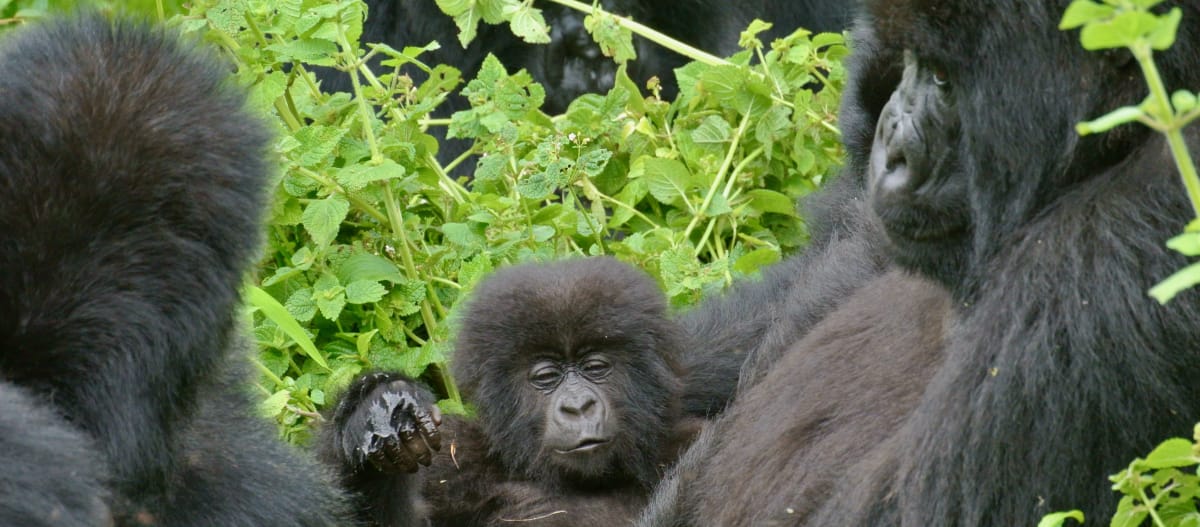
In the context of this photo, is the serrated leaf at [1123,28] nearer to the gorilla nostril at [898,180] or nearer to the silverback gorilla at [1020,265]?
the silverback gorilla at [1020,265]

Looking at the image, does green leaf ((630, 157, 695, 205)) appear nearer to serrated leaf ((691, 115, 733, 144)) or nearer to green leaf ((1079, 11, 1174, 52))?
serrated leaf ((691, 115, 733, 144))

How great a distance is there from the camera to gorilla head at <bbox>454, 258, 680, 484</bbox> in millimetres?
3848

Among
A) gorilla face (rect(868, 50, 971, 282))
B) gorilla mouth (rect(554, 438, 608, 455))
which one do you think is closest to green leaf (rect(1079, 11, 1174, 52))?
gorilla face (rect(868, 50, 971, 282))

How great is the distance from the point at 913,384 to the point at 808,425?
0.25 metres

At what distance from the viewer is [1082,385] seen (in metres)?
2.14

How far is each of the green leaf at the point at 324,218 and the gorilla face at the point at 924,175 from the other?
1632mm

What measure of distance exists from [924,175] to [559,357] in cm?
166

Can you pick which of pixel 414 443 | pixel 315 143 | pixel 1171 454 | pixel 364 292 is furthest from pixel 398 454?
pixel 1171 454

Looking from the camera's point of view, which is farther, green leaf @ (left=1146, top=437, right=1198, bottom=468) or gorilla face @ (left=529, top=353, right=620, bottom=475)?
gorilla face @ (left=529, top=353, right=620, bottom=475)

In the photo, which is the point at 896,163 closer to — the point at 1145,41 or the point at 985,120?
the point at 985,120

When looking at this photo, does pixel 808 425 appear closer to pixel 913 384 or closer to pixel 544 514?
pixel 913 384

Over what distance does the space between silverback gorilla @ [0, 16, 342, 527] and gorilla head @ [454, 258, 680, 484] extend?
1432mm

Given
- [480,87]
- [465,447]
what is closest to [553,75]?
[480,87]

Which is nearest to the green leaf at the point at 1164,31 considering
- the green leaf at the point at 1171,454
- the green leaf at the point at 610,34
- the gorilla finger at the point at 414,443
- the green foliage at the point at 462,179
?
the green leaf at the point at 1171,454
